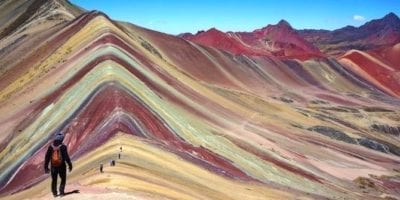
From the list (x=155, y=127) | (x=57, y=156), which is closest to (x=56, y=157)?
(x=57, y=156)

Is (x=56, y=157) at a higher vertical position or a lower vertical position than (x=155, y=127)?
lower

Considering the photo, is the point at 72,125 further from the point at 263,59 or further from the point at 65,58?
the point at 263,59

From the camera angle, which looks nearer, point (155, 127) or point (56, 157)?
point (56, 157)

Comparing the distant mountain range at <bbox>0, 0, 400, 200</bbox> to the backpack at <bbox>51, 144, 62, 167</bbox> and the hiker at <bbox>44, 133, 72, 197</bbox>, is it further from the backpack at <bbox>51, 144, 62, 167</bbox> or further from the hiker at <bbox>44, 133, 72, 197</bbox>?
the backpack at <bbox>51, 144, 62, 167</bbox>

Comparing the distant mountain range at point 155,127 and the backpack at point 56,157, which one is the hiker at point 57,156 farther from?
the distant mountain range at point 155,127

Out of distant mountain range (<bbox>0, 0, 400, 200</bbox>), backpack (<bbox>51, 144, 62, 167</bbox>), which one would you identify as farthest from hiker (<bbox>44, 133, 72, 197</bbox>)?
distant mountain range (<bbox>0, 0, 400, 200</bbox>)

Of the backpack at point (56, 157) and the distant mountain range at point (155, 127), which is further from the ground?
the distant mountain range at point (155, 127)

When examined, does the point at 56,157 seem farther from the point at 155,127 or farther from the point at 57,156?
the point at 155,127

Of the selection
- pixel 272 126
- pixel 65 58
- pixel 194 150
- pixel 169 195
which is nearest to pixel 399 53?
pixel 272 126

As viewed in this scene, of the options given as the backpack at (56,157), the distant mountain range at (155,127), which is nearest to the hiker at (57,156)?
the backpack at (56,157)

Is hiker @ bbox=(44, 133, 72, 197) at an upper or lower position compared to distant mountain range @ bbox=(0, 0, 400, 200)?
lower

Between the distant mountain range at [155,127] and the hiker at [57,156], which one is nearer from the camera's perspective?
the hiker at [57,156]
